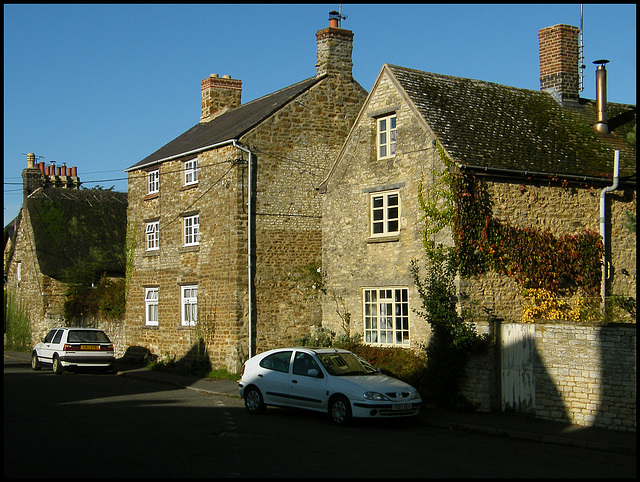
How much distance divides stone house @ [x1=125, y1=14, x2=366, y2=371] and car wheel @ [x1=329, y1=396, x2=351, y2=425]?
9.36m

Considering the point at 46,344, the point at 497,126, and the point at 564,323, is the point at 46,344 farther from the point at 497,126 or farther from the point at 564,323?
the point at 564,323

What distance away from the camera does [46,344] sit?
91.8ft

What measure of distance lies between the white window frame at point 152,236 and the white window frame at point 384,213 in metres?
10.9

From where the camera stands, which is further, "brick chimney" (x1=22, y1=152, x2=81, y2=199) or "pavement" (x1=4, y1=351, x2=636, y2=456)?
"brick chimney" (x1=22, y1=152, x2=81, y2=199)

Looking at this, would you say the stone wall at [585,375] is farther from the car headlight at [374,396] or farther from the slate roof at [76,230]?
the slate roof at [76,230]

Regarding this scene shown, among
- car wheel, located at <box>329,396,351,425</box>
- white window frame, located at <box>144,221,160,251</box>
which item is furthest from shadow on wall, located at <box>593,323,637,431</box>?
white window frame, located at <box>144,221,160,251</box>

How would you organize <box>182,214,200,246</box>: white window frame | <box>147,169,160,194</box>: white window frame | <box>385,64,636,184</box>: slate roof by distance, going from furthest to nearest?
<box>147,169,160,194</box>: white window frame, <box>182,214,200,246</box>: white window frame, <box>385,64,636,184</box>: slate roof

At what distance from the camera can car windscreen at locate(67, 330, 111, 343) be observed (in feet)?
87.8

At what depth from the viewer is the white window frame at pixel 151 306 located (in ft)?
97.9

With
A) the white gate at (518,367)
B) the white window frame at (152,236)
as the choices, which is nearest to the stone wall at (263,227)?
the white window frame at (152,236)

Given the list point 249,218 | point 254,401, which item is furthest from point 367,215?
point 254,401

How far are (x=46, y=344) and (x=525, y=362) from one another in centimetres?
1828

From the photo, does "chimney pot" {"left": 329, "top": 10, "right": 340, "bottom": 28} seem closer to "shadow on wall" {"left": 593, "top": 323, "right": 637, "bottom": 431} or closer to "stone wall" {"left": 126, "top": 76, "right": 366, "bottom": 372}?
"stone wall" {"left": 126, "top": 76, "right": 366, "bottom": 372}

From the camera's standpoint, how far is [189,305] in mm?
27484
